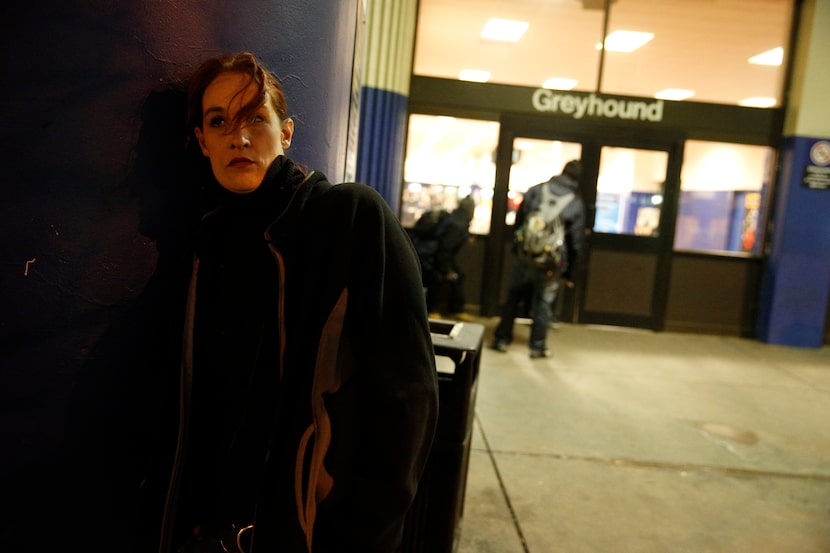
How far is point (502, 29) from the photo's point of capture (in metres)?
8.45

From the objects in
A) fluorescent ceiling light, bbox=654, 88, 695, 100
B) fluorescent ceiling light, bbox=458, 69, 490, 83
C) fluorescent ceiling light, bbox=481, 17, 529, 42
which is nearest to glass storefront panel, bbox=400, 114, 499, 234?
fluorescent ceiling light, bbox=458, 69, 490, 83

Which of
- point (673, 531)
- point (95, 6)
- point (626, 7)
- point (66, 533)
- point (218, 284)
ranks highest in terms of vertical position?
point (626, 7)

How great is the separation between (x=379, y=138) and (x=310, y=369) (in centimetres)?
654

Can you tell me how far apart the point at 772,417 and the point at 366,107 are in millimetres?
5083

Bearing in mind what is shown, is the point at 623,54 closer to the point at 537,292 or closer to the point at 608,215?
the point at 608,215

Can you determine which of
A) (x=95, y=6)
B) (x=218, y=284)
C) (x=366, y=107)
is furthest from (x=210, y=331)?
(x=366, y=107)

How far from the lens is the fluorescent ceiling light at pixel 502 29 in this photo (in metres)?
8.43

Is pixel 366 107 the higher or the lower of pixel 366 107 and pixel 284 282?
the higher

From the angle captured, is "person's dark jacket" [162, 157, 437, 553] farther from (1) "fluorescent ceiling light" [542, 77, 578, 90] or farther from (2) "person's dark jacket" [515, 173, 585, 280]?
(1) "fluorescent ceiling light" [542, 77, 578, 90]

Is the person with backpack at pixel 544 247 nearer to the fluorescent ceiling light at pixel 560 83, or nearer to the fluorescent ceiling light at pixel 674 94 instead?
the fluorescent ceiling light at pixel 560 83

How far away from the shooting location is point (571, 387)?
5.70m

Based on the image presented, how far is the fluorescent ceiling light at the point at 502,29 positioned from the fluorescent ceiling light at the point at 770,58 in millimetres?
3056

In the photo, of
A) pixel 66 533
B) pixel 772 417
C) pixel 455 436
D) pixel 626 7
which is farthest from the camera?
pixel 626 7

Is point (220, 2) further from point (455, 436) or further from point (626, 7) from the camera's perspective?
point (626, 7)
